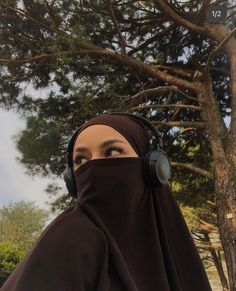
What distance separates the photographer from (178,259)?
55.4 inches

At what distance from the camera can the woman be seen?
3.55ft

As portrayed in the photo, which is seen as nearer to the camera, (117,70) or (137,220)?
(137,220)

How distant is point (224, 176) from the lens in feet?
22.7

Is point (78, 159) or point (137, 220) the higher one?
point (78, 159)

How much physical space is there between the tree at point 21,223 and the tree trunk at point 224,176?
947 inches

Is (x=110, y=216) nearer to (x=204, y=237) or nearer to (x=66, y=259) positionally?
(x=66, y=259)

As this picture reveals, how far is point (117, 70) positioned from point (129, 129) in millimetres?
6390

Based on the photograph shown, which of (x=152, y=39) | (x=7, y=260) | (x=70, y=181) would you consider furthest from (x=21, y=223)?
(x=70, y=181)

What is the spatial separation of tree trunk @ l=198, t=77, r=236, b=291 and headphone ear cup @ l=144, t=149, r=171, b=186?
17.6 feet

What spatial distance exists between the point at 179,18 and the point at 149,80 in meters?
1.32

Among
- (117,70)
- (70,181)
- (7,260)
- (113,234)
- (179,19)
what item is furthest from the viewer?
(7,260)

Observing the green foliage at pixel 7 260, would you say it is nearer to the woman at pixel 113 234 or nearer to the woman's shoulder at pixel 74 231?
the woman at pixel 113 234

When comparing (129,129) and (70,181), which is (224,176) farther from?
(129,129)

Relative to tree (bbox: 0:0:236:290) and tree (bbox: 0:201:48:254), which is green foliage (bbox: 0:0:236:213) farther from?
tree (bbox: 0:201:48:254)
